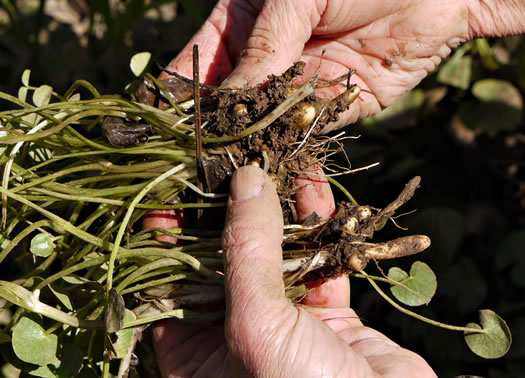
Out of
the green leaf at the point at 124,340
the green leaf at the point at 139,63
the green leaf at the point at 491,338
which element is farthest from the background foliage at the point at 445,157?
the green leaf at the point at 124,340

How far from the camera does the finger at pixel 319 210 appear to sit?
1.54 metres

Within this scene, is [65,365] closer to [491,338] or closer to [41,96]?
[41,96]

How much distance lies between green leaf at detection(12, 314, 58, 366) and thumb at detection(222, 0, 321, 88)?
852 millimetres

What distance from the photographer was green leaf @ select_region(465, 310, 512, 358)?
1392 mm

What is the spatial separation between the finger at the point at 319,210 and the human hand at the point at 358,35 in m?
0.29

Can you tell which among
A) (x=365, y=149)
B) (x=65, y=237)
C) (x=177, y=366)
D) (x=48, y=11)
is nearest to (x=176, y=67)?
(x=65, y=237)

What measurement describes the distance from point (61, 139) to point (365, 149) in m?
1.55

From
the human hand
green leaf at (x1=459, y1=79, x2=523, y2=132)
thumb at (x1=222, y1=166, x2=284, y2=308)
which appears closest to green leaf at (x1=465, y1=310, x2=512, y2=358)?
thumb at (x1=222, y1=166, x2=284, y2=308)

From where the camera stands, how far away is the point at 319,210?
155 centimetres

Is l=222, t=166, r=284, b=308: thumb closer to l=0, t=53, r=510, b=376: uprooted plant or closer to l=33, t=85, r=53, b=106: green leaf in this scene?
l=0, t=53, r=510, b=376: uprooted plant

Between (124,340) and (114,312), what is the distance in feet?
0.49

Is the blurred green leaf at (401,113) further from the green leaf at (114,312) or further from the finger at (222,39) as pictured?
the green leaf at (114,312)

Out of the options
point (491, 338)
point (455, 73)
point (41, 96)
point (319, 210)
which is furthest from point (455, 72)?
point (41, 96)

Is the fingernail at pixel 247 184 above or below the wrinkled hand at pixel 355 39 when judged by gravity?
below
